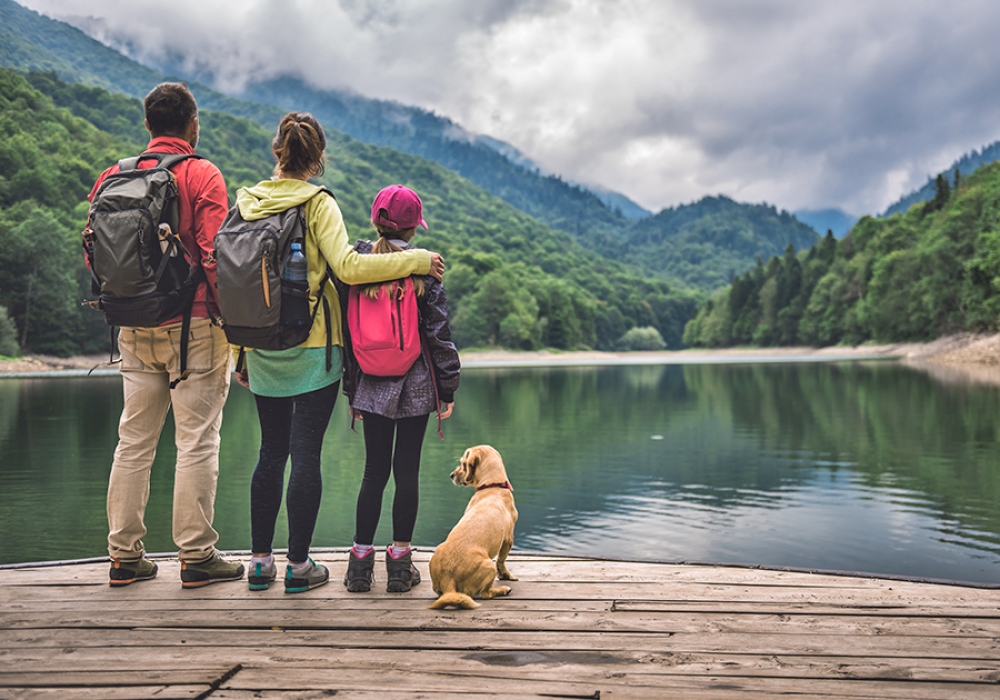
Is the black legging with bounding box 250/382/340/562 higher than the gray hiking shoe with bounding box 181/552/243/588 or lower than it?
higher

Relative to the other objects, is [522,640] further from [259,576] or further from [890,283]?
[890,283]

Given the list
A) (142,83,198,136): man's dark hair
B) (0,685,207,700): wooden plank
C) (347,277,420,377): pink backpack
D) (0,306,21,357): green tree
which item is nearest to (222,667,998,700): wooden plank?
(0,685,207,700): wooden plank

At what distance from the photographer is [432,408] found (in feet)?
12.0

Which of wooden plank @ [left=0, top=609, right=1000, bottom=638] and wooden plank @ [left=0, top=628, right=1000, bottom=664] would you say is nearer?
wooden plank @ [left=0, top=628, right=1000, bottom=664]

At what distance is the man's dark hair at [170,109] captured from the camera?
372cm

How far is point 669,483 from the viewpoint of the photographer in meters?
13.3

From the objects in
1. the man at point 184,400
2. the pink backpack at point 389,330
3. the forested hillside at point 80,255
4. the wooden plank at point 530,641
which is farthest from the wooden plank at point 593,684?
the forested hillside at point 80,255

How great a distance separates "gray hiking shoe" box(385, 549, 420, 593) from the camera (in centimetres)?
357

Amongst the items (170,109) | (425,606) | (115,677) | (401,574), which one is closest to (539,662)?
(425,606)

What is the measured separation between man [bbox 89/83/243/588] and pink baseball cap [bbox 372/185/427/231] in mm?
793

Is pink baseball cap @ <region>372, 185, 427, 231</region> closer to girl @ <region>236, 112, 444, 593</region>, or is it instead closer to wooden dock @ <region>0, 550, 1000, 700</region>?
girl @ <region>236, 112, 444, 593</region>

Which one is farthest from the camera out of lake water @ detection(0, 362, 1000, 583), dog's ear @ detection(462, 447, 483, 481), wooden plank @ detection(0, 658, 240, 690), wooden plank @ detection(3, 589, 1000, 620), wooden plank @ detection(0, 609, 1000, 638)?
lake water @ detection(0, 362, 1000, 583)

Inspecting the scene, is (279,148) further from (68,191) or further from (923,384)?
(68,191)

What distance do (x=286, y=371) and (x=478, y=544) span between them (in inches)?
52.6
